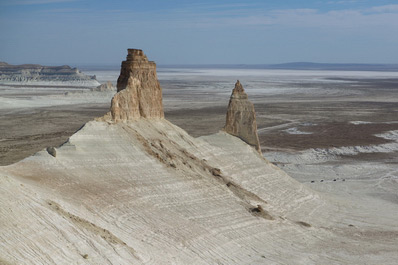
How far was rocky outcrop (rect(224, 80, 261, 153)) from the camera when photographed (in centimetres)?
3488

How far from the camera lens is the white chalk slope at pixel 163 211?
1786 cm

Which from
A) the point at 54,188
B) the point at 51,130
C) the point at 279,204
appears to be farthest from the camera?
the point at 51,130

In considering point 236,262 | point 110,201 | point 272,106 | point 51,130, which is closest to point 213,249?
point 236,262

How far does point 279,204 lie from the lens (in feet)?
95.2

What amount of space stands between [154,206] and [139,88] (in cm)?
851

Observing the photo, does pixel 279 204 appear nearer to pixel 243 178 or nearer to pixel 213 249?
pixel 243 178

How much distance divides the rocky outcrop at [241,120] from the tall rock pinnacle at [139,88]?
583 cm

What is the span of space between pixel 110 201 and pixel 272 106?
82.3m

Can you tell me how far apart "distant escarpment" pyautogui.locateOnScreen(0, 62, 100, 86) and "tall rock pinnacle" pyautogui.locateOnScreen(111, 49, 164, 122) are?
14233 cm

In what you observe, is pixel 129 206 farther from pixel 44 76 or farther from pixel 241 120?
pixel 44 76

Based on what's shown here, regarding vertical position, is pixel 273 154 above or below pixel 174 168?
below

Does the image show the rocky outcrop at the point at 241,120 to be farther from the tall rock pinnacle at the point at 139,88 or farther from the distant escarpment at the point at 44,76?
the distant escarpment at the point at 44,76

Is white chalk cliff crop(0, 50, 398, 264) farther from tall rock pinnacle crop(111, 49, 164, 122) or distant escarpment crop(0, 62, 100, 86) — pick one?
distant escarpment crop(0, 62, 100, 86)

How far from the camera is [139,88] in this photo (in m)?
29.5
